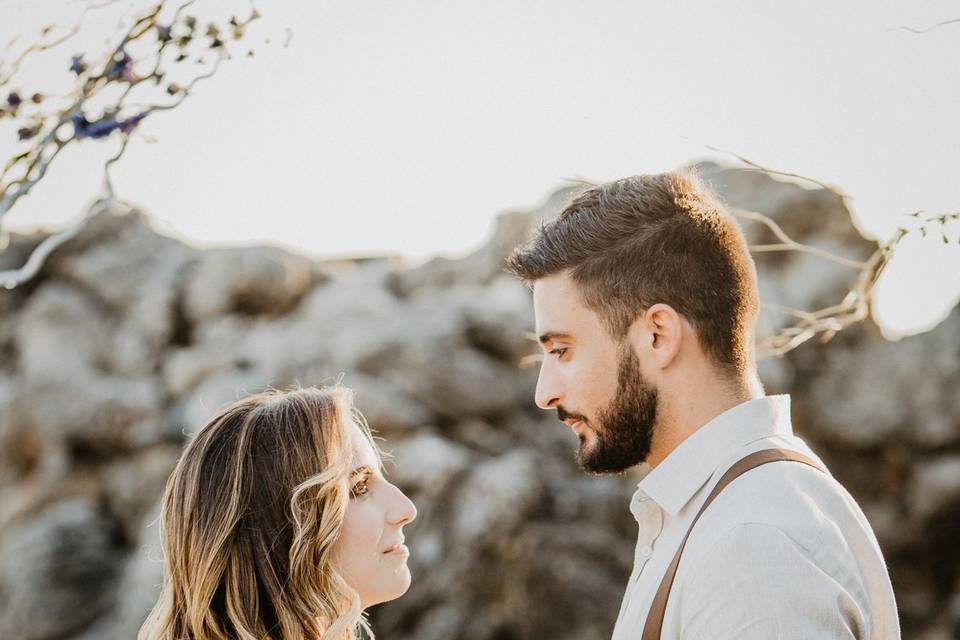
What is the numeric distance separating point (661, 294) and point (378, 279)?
11.5 m

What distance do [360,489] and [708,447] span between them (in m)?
0.83

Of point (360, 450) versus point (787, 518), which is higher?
point (787, 518)

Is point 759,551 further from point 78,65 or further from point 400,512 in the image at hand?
point 78,65

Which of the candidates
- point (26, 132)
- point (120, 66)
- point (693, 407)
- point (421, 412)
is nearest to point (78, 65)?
point (120, 66)

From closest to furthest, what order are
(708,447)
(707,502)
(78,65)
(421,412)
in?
1. (707,502)
2. (708,447)
3. (78,65)
4. (421,412)

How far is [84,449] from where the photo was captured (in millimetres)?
12148

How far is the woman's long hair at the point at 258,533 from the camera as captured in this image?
233 cm

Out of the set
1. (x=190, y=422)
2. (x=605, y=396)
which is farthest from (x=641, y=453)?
(x=190, y=422)

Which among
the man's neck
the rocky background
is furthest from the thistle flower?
the rocky background

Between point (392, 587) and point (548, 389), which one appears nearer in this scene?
point (392, 587)

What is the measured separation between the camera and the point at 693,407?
2.37 metres

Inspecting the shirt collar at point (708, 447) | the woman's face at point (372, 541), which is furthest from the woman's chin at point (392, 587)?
the shirt collar at point (708, 447)

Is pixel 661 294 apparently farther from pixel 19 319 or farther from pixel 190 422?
pixel 19 319

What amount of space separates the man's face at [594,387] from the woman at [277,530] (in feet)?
1.49
